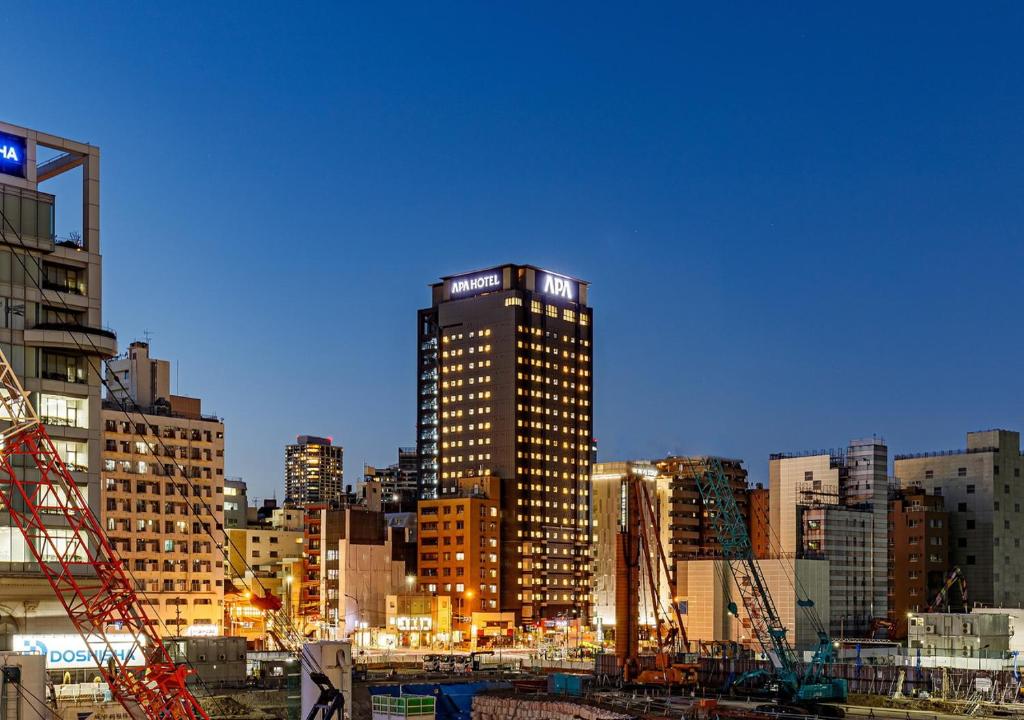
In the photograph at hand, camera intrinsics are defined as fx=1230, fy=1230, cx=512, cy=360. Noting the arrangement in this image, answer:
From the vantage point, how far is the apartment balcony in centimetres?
7888

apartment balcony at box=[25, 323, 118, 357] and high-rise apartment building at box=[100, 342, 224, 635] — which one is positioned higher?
apartment balcony at box=[25, 323, 118, 357]

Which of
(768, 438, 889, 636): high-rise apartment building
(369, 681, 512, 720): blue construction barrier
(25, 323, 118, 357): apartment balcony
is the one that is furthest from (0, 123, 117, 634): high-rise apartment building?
(768, 438, 889, 636): high-rise apartment building

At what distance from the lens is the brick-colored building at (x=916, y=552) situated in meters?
183

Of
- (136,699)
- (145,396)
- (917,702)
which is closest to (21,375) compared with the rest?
(136,699)

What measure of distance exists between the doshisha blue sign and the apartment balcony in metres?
10.5

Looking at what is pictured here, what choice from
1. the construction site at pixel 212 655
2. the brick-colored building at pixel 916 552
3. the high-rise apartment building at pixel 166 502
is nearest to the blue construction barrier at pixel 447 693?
the construction site at pixel 212 655

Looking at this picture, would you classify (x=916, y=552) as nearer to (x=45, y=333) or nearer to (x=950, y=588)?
(x=950, y=588)

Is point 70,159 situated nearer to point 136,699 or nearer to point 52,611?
point 52,611

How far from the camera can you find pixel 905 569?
606 feet

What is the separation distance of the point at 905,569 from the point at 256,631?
325 ft

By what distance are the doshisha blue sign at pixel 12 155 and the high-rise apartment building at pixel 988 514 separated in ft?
501

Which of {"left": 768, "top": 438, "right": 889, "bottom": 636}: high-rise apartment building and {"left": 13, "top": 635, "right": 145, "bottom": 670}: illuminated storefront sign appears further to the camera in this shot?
{"left": 768, "top": 438, "right": 889, "bottom": 636}: high-rise apartment building

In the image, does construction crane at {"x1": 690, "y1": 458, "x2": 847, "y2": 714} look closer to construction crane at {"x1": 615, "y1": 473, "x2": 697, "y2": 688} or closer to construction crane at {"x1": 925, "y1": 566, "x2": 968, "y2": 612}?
construction crane at {"x1": 615, "y1": 473, "x2": 697, "y2": 688}

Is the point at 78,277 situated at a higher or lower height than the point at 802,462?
higher
